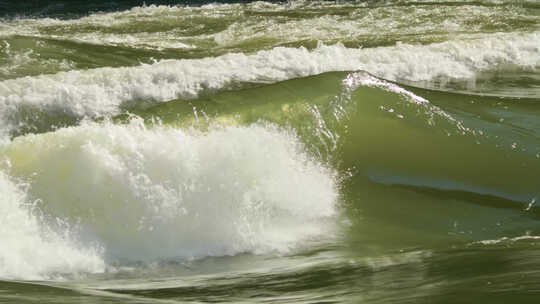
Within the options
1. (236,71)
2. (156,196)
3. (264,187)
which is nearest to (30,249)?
(156,196)

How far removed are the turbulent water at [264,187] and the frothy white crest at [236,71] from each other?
21 mm

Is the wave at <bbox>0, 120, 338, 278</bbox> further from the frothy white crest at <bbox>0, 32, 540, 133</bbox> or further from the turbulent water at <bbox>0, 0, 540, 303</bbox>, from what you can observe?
the frothy white crest at <bbox>0, 32, 540, 133</bbox>

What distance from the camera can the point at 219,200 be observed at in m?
4.71

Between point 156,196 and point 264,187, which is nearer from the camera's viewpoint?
point 156,196

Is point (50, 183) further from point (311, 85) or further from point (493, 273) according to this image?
point (493, 273)

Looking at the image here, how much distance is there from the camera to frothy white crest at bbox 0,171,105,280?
3.99 metres

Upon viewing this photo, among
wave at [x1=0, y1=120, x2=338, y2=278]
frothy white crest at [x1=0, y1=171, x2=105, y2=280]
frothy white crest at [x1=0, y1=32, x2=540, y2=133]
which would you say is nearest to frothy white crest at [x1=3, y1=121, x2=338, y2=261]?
wave at [x1=0, y1=120, x2=338, y2=278]

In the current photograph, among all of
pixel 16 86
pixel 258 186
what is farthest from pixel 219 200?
pixel 16 86

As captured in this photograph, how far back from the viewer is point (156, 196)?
4.63 meters

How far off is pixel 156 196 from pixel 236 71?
289cm

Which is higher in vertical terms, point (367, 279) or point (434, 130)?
point (434, 130)

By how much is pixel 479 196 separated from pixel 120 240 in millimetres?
2211

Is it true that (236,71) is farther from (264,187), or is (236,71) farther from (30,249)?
(30,249)

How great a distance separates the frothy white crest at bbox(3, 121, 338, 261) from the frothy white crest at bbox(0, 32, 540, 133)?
1318mm
